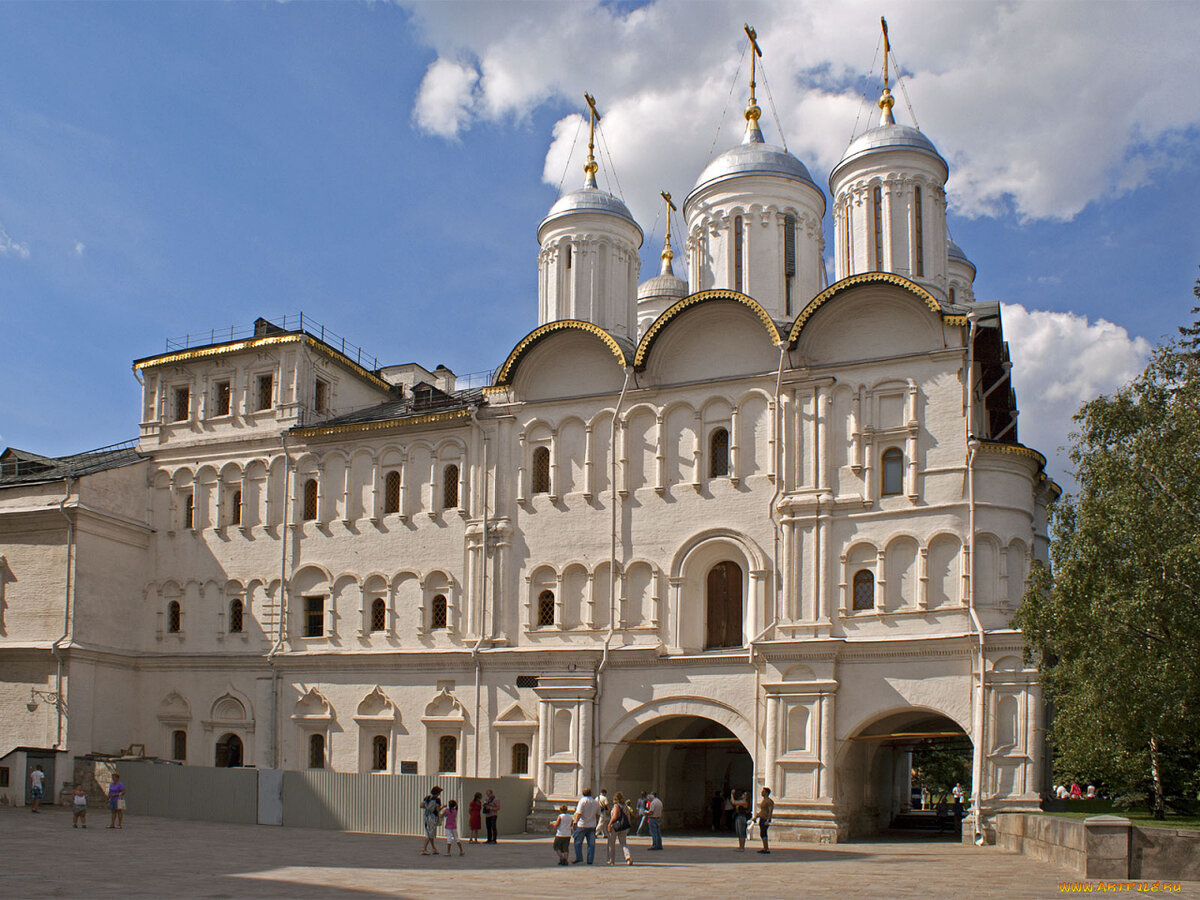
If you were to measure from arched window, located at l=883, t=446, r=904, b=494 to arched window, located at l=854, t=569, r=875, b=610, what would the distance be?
6.03 feet

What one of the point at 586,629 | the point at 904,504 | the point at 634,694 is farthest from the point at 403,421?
the point at 904,504

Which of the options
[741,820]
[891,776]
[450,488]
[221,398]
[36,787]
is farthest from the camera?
[221,398]

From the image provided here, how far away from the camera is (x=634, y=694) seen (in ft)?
93.8

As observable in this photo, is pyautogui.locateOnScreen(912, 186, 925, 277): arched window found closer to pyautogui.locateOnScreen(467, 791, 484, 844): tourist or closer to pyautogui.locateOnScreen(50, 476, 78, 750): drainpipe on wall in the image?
pyautogui.locateOnScreen(467, 791, 484, 844): tourist

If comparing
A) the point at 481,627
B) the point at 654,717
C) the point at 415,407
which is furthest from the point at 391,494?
the point at 654,717

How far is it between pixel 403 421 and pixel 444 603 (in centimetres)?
473

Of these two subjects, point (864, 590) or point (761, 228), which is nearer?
point (864, 590)

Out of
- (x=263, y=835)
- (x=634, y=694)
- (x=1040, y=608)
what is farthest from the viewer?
(x=634, y=694)

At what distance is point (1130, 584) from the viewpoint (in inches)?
795

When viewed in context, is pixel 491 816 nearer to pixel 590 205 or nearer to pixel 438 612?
pixel 438 612

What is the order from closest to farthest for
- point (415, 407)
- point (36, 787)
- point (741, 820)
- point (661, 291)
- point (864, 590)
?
point (741, 820), point (864, 590), point (36, 787), point (415, 407), point (661, 291)

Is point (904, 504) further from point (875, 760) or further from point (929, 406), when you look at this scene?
point (875, 760)

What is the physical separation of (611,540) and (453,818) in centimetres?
921

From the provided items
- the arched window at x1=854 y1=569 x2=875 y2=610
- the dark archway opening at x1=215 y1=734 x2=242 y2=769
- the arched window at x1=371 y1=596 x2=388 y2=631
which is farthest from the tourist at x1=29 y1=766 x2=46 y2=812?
the arched window at x1=854 y1=569 x2=875 y2=610
